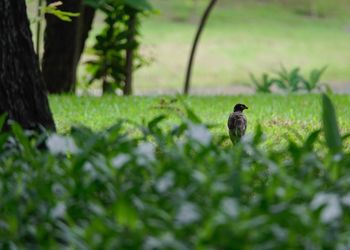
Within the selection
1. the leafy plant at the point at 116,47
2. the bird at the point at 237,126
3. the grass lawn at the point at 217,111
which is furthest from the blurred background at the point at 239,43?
the bird at the point at 237,126

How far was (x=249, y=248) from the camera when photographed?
3.31 meters

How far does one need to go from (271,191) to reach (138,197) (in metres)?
0.51

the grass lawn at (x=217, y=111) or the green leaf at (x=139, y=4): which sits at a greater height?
the green leaf at (x=139, y=4)

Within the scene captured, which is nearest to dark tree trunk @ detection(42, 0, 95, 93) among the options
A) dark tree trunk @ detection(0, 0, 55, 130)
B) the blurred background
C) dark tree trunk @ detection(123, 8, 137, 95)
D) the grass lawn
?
dark tree trunk @ detection(123, 8, 137, 95)

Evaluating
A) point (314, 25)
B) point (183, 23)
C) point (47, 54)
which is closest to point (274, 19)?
point (314, 25)

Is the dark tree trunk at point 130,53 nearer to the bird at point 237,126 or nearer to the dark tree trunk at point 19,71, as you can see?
the bird at point 237,126

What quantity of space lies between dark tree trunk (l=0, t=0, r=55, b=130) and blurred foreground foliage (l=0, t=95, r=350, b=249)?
1027 mm

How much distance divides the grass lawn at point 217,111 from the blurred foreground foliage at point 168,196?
3381 mm

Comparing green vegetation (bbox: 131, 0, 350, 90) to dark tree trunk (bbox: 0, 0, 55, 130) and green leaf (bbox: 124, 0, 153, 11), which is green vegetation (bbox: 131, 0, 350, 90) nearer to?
green leaf (bbox: 124, 0, 153, 11)

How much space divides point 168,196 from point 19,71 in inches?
84.4

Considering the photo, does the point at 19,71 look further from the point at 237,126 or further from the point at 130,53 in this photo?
the point at 130,53

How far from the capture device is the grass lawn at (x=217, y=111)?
27.9 ft

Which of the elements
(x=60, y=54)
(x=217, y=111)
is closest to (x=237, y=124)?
(x=217, y=111)

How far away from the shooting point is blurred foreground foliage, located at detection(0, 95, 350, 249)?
3412 millimetres
